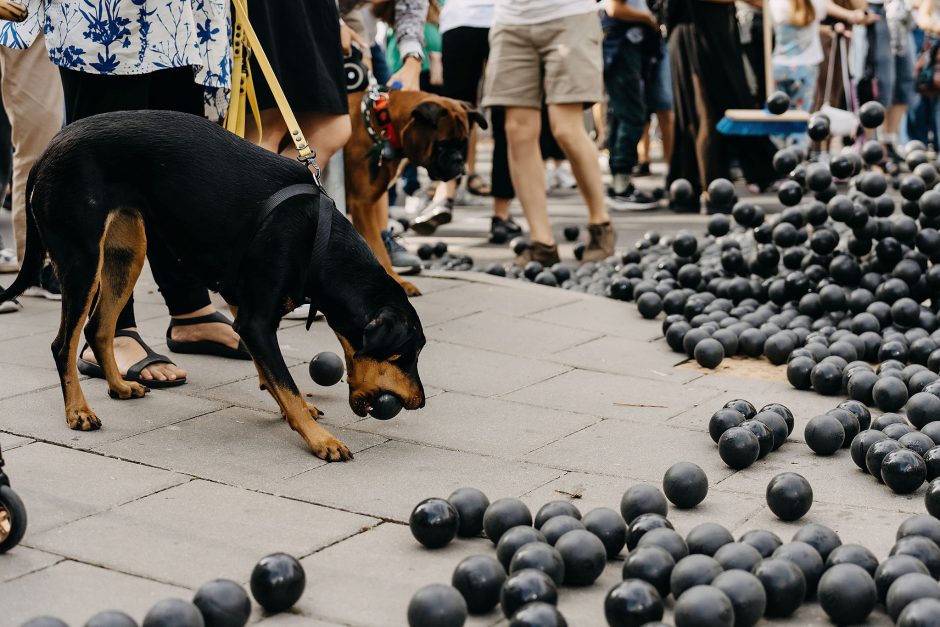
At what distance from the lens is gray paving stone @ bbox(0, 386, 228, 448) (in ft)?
14.1

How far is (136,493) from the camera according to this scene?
12.2 feet

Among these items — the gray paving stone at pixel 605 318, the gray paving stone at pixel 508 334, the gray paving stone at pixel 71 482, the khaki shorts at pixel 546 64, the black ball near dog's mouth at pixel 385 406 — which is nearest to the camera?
the gray paving stone at pixel 71 482

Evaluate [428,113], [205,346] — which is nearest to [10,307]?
[205,346]

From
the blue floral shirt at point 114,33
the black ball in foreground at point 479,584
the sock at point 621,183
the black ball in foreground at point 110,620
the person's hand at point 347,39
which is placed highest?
the blue floral shirt at point 114,33

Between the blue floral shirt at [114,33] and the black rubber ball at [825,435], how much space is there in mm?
2775

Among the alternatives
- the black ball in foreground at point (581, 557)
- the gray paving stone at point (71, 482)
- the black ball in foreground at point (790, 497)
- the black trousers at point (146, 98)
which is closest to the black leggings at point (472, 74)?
the black trousers at point (146, 98)

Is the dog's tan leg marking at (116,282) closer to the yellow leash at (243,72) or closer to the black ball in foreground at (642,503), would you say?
the yellow leash at (243,72)

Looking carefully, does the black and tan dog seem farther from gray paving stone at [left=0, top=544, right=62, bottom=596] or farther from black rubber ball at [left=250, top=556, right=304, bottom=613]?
black rubber ball at [left=250, top=556, right=304, bottom=613]

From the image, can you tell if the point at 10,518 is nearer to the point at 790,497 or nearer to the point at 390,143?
the point at 790,497

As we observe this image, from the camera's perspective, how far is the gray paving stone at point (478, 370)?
5.19 meters

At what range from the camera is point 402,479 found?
3.94m

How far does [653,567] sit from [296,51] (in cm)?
341

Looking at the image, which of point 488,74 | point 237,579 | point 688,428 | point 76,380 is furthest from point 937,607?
point 488,74

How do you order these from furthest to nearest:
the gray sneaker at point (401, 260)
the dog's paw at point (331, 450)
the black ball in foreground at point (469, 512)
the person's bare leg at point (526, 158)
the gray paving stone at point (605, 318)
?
the person's bare leg at point (526, 158), the gray sneaker at point (401, 260), the gray paving stone at point (605, 318), the dog's paw at point (331, 450), the black ball in foreground at point (469, 512)
